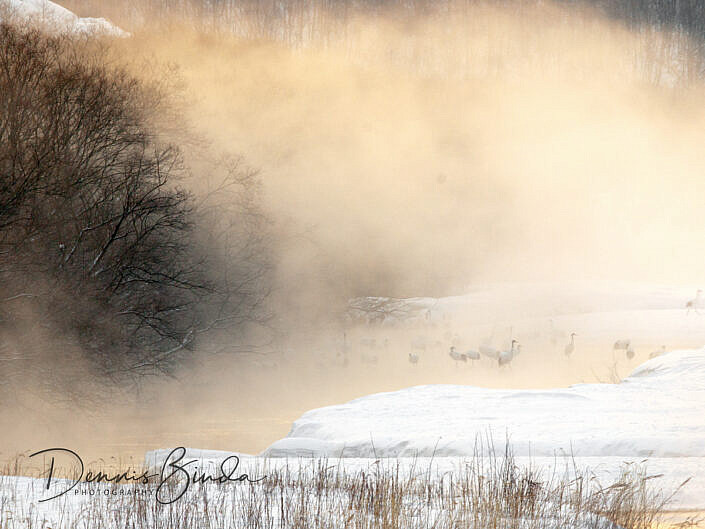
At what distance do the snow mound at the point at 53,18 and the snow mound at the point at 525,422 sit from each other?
11874 mm

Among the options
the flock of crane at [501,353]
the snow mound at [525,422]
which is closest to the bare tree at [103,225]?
the snow mound at [525,422]

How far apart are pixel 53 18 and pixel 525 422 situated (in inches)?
602

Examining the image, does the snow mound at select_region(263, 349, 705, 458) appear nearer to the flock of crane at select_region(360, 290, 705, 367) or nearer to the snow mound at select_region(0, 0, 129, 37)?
the flock of crane at select_region(360, 290, 705, 367)

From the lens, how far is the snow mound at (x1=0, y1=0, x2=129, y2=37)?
17.5 m

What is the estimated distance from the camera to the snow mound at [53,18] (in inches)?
688

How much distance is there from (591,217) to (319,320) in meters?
29.8

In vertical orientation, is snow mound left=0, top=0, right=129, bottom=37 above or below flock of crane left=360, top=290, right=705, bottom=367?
above

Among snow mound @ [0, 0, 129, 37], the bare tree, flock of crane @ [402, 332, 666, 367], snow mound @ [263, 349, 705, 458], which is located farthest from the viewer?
flock of crane @ [402, 332, 666, 367]

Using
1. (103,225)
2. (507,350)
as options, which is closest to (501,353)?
(507,350)

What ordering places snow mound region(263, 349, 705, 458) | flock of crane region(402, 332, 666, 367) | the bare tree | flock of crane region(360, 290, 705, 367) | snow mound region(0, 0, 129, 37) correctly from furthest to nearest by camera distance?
flock of crane region(360, 290, 705, 367)
flock of crane region(402, 332, 666, 367)
snow mound region(0, 0, 129, 37)
the bare tree
snow mound region(263, 349, 705, 458)

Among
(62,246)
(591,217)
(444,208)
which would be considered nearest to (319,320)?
(62,246)

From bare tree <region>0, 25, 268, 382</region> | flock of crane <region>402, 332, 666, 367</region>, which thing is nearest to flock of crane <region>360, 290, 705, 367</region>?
flock of crane <region>402, 332, 666, 367</region>

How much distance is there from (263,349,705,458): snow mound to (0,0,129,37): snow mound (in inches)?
467

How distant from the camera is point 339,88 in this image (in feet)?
108
